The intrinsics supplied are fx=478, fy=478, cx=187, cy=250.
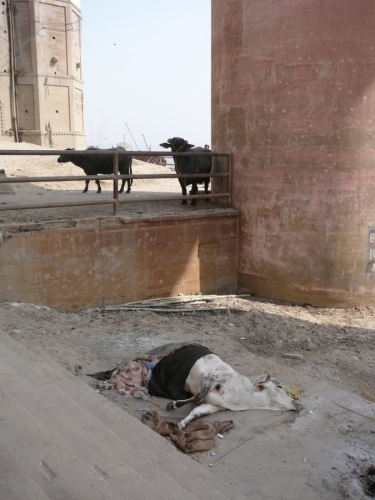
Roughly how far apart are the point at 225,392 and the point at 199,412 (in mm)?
289

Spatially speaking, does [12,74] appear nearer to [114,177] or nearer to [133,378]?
[114,177]

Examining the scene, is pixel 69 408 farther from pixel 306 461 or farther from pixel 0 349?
pixel 306 461

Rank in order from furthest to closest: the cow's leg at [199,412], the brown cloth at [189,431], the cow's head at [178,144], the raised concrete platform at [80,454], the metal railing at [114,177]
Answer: the cow's head at [178,144] < the metal railing at [114,177] < the cow's leg at [199,412] < the brown cloth at [189,431] < the raised concrete platform at [80,454]

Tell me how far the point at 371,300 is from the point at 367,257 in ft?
2.56

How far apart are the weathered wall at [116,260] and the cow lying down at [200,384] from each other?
290 centimetres

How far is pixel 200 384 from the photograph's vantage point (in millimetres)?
4113

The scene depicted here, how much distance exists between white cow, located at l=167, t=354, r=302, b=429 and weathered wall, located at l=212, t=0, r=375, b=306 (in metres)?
4.68

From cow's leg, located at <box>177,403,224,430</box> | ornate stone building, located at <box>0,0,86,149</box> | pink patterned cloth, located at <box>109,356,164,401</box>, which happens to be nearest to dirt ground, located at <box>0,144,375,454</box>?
pink patterned cloth, located at <box>109,356,164,401</box>

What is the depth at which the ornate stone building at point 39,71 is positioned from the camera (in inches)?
1027

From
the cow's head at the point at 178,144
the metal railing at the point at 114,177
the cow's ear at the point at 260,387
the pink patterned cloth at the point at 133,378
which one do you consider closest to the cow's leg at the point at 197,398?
the pink patterned cloth at the point at 133,378

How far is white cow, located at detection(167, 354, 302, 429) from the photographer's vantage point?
4.00m

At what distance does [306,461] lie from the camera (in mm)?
3500

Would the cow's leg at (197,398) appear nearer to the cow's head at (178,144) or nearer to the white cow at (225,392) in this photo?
the white cow at (225,392)

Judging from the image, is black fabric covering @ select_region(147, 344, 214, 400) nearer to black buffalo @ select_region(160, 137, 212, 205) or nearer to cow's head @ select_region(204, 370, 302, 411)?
cow's head @ select_region(204, 370, 302, 411)
